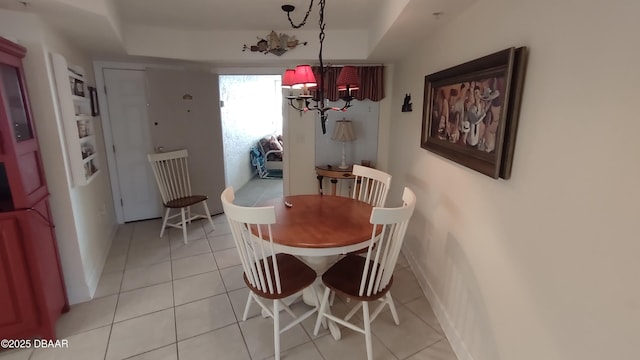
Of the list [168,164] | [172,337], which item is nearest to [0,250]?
[172,337]

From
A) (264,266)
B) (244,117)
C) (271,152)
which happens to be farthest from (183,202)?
(271,152)

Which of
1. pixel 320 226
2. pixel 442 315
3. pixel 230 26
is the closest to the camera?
pixel 320 226

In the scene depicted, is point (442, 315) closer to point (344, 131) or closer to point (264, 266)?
point (264, 266)

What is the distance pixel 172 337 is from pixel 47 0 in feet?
6.76

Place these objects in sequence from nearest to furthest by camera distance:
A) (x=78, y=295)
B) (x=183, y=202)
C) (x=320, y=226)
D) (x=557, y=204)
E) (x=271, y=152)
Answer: (x=557, y=204), (x=320, y=226), (x=78, y=295), (x=183, y=202), (x=271, y=152)

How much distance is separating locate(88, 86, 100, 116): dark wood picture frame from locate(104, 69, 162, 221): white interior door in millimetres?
167

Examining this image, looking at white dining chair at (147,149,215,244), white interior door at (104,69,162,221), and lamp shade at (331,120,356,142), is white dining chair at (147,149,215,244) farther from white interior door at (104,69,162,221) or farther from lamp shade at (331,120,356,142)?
lamp shade at (331,120,356,142)

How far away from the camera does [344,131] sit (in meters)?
3.70

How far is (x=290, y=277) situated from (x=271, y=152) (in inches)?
200

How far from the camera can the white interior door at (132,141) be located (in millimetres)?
3549

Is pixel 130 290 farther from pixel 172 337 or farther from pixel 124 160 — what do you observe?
pixel 124 160

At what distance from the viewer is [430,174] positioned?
244 centimetres

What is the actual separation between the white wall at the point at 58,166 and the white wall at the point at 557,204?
2.63m

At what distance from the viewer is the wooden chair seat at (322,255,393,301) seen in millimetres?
Answer: 1716
